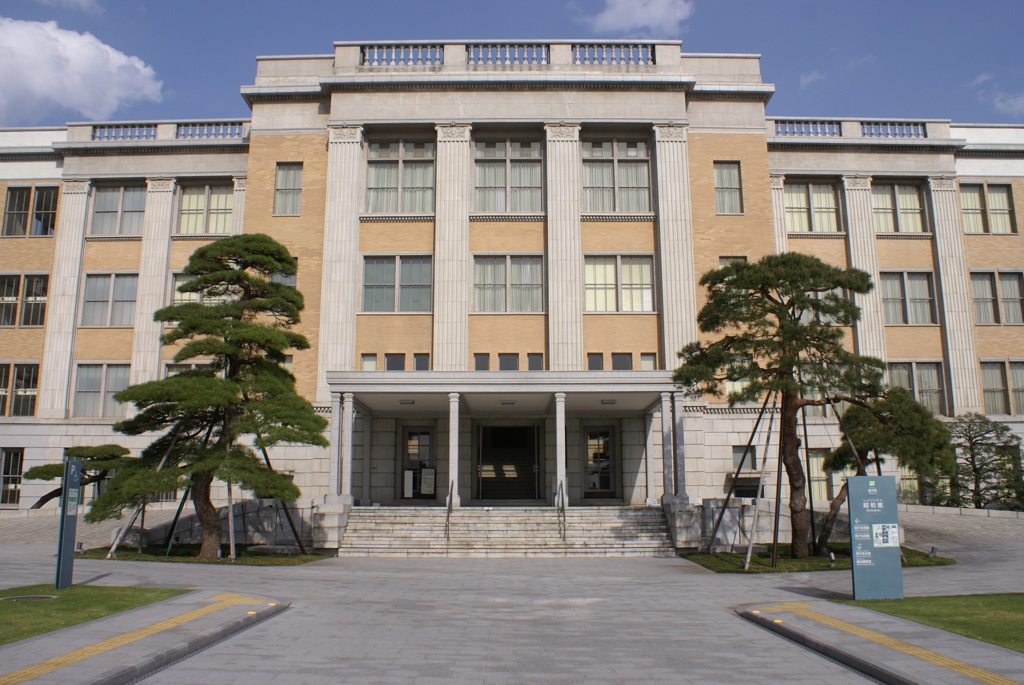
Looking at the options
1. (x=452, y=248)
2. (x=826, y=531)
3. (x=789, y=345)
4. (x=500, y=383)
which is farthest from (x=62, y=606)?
(x=452, y=248)

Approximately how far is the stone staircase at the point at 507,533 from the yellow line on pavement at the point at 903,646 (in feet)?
34.0

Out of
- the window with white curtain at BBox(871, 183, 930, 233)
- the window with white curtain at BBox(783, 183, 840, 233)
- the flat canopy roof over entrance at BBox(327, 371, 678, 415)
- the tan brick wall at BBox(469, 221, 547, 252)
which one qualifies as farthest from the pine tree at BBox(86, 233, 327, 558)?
the window with white curtain at BBox(871, 183, 930, 233)

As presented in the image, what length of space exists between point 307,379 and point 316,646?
2151cm

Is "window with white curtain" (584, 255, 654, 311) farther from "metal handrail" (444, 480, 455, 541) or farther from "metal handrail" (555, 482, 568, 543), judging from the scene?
"metal handrail" (444, 480, 455, 541)

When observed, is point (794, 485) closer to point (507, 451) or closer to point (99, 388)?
point (507, 451)

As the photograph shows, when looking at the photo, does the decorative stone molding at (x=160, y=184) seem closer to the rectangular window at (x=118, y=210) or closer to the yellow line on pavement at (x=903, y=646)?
the rectangular window at (x=118, y=210)

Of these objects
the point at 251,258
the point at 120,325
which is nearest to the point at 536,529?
the point at 251,258

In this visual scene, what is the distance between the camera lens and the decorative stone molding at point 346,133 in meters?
31.0

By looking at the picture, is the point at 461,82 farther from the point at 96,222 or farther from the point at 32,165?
the point at 32,165

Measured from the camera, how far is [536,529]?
23.1 m

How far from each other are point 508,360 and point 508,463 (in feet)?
13.0

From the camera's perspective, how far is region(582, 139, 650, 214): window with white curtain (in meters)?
31.4

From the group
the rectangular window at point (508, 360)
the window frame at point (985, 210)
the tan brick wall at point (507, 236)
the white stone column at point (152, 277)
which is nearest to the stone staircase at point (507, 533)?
the rectangular window at point (508, 360)

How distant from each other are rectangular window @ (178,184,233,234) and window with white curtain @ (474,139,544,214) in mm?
10906
